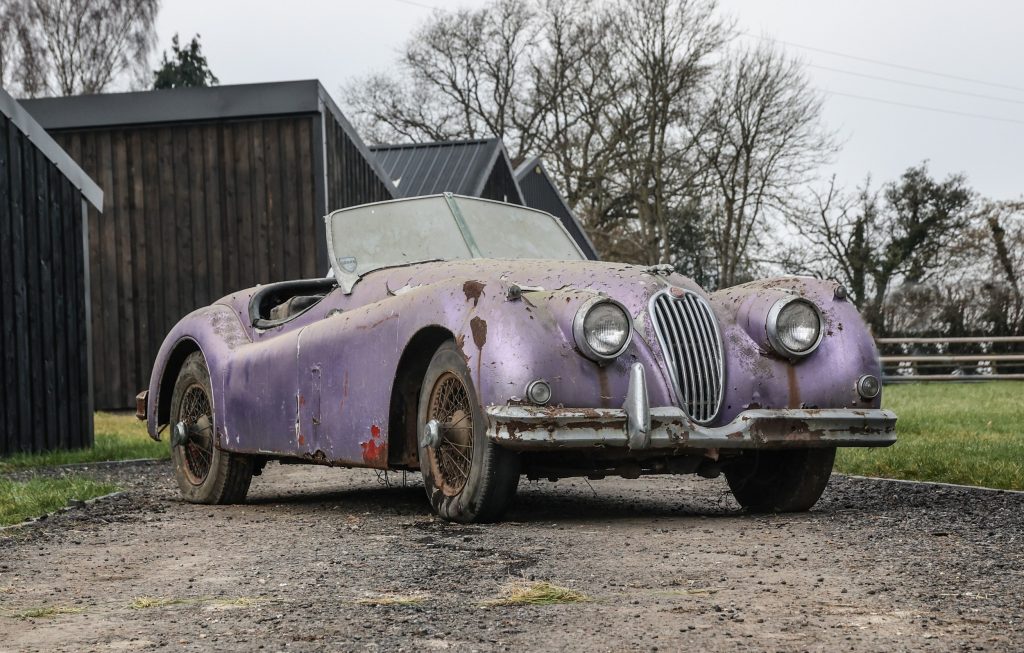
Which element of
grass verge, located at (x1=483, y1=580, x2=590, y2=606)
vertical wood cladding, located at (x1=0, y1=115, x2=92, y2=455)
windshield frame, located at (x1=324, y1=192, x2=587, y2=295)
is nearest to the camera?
grass verge, located at (x1=483, y1=580, x2=590, y2=606)

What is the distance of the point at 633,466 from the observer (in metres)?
5.98

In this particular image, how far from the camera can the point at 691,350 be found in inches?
234

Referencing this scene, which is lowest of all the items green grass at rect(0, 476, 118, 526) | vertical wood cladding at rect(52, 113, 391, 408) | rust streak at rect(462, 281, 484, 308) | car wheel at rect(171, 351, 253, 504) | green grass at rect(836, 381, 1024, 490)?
green grass at rect(836, 381, 1024, 490)

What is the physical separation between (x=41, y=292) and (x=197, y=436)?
557 centimetres

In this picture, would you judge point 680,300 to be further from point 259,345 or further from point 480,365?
point 259,345

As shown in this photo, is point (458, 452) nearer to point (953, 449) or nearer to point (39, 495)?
point (39, 495)

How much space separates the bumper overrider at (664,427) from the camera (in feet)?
17.9

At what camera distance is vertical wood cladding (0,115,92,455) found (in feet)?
41.0

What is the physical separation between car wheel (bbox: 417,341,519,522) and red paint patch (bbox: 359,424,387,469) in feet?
0.68

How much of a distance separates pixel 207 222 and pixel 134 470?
7620 mm

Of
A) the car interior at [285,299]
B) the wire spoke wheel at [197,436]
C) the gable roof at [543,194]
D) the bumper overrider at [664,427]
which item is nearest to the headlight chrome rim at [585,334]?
the bumper overrider at [664,427]

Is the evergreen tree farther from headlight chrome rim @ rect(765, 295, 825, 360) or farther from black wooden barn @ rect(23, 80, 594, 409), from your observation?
headlight chrome rim @ rect(765, 295, 825, 360)

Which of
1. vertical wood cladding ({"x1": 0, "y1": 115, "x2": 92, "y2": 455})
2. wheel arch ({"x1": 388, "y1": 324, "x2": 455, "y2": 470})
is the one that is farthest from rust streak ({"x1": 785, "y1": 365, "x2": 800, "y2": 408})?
vertical wood cladding ({"x1": 0, "y1": 115, "x2": 92, "y2": 455})

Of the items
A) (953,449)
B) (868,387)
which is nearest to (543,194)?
(953,449)
